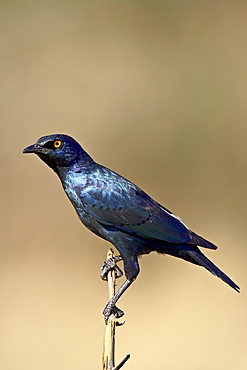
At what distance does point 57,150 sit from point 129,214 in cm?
50

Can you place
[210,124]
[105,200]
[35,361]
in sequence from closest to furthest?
[105,200], [35,361], [210,124]

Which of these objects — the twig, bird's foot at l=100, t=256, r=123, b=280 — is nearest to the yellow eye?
bird's foot at l=100, t=256, r=123, b=280

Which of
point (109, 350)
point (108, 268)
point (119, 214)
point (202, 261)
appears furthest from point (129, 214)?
point (109, 350)

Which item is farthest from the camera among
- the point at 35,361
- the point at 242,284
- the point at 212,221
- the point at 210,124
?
the point at 210,124

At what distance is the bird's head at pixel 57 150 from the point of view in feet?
13.3

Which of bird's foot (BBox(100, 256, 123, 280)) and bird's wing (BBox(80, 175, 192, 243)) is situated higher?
bird's wing (BBox(80, 175, 192, 243))

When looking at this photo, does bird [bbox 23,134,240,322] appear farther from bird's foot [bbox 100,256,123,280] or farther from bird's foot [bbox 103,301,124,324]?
bird's foot [bbox 103,301,124,324]

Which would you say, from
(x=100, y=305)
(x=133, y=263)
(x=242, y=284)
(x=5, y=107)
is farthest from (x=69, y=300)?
(x=133, y=263)

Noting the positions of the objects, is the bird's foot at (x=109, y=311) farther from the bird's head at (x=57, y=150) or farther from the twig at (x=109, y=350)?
the bird's head at (x=57, y=150)

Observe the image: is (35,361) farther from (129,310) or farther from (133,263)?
(133,263)

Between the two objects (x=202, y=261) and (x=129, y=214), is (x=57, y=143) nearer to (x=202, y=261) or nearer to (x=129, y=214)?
(x=129, y=214)

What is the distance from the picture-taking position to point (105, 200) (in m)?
4.08

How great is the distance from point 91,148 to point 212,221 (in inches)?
54.7

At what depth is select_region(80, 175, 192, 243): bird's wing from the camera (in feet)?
13.3
